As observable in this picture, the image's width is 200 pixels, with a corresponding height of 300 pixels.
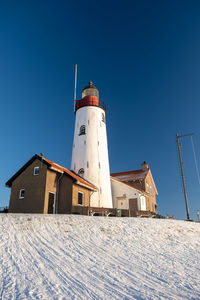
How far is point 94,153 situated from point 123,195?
705 cm

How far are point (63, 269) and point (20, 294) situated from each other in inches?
94.2

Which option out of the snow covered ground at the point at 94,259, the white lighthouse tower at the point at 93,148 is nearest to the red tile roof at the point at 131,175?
the white lighthouse tower at the point at 93,148

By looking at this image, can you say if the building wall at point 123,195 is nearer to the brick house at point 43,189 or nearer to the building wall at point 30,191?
the brick house at point 43,189

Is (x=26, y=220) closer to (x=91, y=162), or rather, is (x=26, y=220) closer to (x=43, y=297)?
(x=43, y=297)

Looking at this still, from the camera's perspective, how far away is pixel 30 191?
2189cm

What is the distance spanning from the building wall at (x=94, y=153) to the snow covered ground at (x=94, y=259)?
1126 cm

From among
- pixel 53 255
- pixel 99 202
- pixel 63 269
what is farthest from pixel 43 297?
pixel 99 202

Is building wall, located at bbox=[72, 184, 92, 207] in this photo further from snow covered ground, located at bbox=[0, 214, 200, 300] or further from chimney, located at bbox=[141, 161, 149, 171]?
chimney, located at bbox=[141, 161, 149, 171]

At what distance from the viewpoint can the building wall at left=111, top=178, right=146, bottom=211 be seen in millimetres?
30538

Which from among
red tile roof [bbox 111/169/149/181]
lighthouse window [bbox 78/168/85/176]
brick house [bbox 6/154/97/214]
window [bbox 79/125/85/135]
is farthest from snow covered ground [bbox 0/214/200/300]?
red tile roof [bbox 111/169/149/181]

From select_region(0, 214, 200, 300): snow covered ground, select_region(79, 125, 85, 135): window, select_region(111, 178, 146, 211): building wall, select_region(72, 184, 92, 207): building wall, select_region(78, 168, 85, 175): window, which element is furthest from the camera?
select_region(79, 125, 85, 135): window

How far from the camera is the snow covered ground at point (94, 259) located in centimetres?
774

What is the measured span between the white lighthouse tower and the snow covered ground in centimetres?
1133

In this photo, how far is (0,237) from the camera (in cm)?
1212
